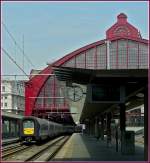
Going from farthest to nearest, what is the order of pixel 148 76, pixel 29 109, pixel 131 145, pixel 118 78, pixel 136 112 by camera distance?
pixel 29 109 → pixel 136 112 → pixel 131 145 → pixel 118 78 → pixel 148 76

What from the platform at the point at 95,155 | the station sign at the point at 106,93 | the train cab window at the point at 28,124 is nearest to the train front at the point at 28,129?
the train cab window at the point at 28,124

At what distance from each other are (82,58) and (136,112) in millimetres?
20295

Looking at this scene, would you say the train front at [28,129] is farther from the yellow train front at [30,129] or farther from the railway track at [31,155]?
the railway track at [31,155]

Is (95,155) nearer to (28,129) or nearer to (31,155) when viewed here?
(31,155)

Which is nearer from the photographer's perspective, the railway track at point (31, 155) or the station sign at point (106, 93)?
the station sign at point (106, 93)

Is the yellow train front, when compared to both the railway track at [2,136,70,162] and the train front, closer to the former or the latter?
the train front

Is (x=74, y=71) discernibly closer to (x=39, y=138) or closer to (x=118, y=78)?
(x=118, y=78)

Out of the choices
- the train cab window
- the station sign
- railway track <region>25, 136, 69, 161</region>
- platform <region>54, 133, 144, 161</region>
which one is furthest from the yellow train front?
the station sign

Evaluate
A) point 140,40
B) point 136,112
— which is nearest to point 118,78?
point 136,112

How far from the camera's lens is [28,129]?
51.4 m

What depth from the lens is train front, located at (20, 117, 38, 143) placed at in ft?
167

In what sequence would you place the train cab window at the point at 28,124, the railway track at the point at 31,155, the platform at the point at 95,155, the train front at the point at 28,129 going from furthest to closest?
the train cab window at the point at 28,124, the train front at the point at 28,129, the railway track at the point at 31,155, the platform at the point at 95,155

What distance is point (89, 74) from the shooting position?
21031 mm

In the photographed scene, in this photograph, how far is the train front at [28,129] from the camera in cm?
5100
